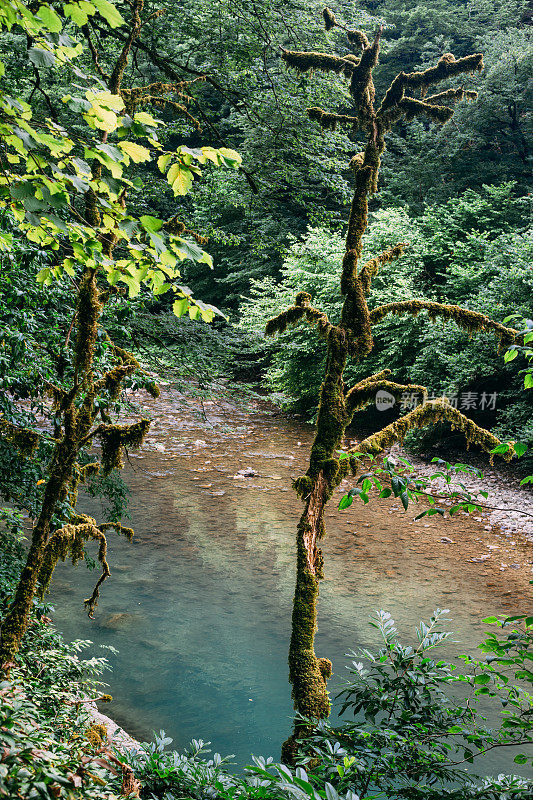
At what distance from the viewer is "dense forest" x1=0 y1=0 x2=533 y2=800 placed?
1875 mm

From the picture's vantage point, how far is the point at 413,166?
49.8 feet

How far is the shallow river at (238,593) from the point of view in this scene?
15.6 feet

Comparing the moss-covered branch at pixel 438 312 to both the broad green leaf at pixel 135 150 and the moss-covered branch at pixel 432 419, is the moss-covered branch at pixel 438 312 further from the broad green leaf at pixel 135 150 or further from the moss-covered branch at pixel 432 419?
the broad green leaf at pixel 135 150

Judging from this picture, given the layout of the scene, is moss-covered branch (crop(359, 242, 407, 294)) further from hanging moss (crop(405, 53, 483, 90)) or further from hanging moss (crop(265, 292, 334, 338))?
hanging moss (crop(405, 53, 483, 90))

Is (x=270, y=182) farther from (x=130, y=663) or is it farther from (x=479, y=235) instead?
(x=479, y=235)

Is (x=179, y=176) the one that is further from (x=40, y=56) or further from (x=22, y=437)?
(x=22, y=437)

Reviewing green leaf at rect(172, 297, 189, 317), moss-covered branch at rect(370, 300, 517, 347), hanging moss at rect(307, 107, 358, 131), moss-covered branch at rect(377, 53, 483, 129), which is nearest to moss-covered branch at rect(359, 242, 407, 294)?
moss-covered branch at rect(370, 300, 517, 347)

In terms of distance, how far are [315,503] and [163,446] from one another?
8.25 metres

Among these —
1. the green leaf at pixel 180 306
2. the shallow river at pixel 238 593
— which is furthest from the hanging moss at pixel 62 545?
the shallow river at pixel 238 593

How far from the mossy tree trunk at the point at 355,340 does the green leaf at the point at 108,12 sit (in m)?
2.12

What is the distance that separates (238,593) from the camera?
631 cm

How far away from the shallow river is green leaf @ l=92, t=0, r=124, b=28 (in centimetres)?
458

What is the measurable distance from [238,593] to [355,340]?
13.1 feet

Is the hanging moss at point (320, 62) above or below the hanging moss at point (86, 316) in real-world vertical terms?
above
